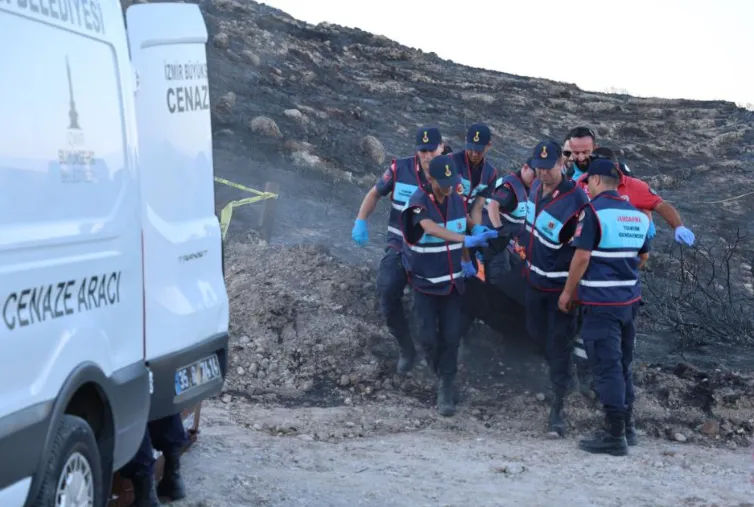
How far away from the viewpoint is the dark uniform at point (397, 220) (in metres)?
8.41

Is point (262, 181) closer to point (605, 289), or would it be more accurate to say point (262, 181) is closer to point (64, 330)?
point (605, 289)

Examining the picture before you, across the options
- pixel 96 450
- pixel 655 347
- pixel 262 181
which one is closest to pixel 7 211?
pixel 96 450

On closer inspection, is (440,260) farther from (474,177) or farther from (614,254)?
(614,254)

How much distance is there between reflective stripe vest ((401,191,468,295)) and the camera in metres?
7.96

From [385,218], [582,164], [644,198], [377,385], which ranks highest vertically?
[582,164]

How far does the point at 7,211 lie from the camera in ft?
11.7

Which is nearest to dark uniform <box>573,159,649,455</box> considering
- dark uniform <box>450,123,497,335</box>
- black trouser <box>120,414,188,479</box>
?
dark uniform <box>450,123,497,335</box>

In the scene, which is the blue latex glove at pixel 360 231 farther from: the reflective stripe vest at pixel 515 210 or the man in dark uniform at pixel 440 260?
the reflective stripe vest at pixel 515 210

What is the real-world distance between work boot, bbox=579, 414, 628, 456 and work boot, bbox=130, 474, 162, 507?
3.29 m

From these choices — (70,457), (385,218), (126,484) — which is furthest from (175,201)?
(385,218)

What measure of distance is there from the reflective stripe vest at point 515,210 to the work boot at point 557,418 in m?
1.34

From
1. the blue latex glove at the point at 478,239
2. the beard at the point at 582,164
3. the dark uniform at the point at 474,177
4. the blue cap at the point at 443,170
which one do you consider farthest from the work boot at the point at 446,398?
the beard at the point at 582,164

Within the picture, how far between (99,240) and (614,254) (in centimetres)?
391

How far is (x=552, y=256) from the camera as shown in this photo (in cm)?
779
